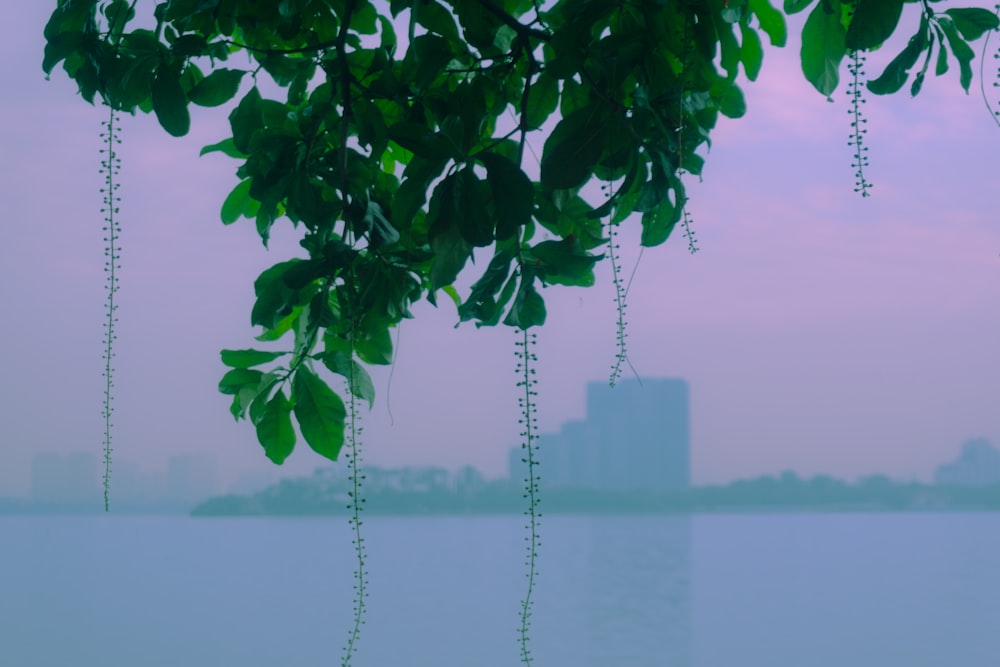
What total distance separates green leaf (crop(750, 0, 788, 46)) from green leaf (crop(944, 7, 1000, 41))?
11 centimetres

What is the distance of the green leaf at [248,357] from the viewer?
80 cm

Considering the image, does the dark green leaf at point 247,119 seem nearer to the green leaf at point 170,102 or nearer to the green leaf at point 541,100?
the green leaf at point 170,102

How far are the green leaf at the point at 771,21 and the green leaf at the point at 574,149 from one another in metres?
0.16

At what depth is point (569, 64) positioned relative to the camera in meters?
0.63

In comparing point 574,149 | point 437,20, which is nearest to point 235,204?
point 437,20

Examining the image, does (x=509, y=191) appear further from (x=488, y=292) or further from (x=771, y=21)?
(x=771, y=21)

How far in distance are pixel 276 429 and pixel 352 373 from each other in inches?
3.2

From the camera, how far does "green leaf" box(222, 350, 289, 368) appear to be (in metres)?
0.80

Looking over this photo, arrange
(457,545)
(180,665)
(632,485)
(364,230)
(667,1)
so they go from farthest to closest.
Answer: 1. (457,545)
2. (632,485)
3. (180,665)
4. (364,230)
5. (667,1)

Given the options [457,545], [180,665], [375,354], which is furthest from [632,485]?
[375,354]

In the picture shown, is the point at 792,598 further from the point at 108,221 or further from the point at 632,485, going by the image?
the point at 108,221

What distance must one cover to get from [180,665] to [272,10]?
844 centimetres

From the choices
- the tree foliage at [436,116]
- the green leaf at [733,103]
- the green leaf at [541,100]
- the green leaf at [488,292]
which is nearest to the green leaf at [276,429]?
the tree foliage at [436,116]

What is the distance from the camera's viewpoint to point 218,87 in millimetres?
800
